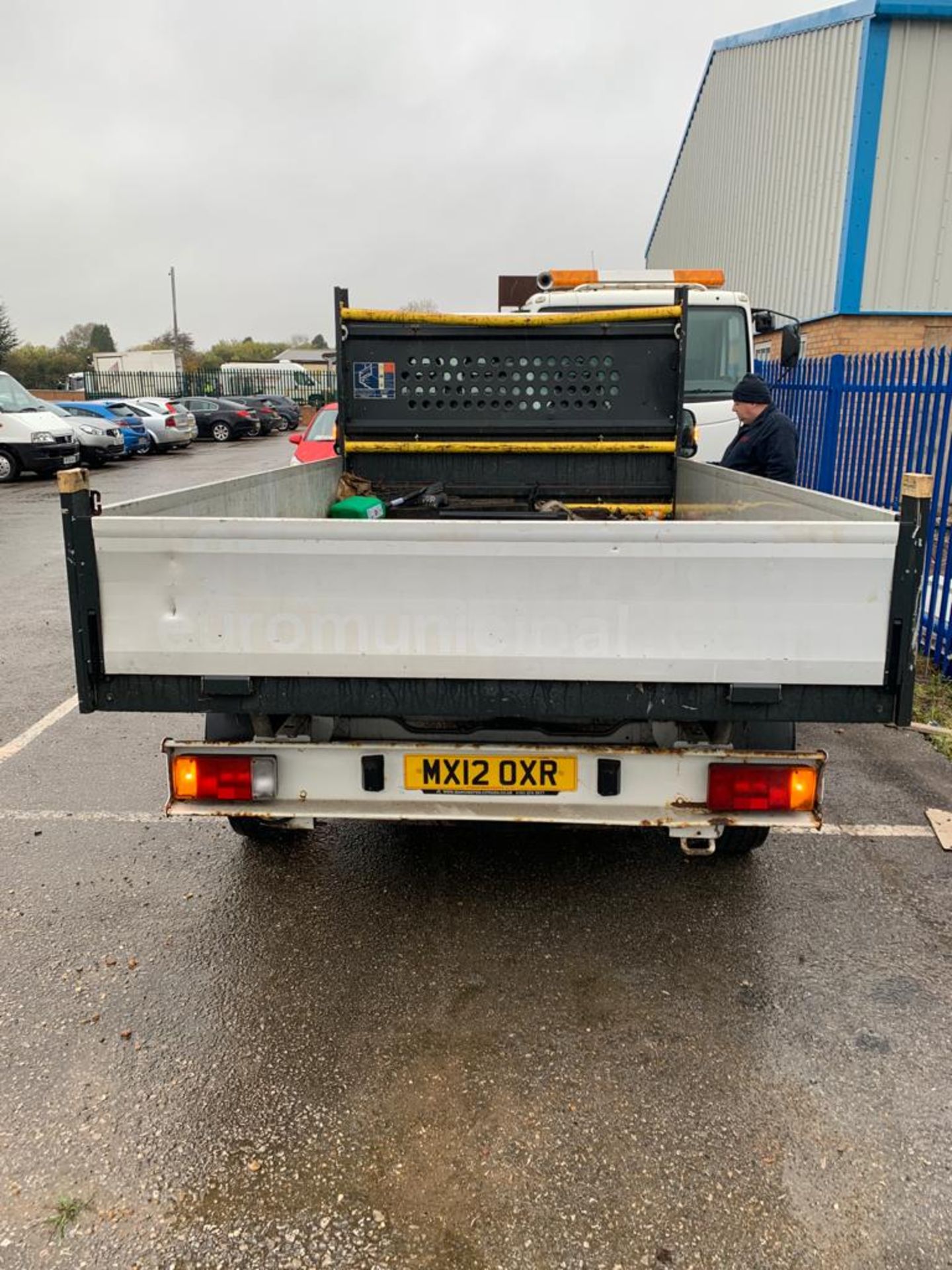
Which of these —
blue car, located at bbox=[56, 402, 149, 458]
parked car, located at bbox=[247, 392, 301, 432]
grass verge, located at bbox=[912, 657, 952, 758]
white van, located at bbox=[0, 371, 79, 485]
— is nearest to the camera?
grass verge, located at bbox=[912, 657, 952, 758]

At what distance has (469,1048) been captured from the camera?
2.82 metres

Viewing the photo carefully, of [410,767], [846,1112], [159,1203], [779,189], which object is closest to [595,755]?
[410,767]

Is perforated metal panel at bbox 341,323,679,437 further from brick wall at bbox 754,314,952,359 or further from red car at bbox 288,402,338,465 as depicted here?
brick wall at bbox 754,314,952,359

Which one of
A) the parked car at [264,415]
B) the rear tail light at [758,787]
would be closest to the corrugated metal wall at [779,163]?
the rear tail light at [758,787]

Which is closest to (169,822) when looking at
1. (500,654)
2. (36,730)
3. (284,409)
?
(36,730)

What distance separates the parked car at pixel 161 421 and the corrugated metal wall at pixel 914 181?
826 inches

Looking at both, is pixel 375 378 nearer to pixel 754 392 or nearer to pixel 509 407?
pixel 509 407

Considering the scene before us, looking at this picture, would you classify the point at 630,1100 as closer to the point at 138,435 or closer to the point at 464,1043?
the point at 464,1043

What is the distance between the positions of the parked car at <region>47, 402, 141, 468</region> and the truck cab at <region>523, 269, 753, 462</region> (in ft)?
53.2

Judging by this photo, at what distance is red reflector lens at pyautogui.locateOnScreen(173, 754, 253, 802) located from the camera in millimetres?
3012

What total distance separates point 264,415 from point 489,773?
35455mm

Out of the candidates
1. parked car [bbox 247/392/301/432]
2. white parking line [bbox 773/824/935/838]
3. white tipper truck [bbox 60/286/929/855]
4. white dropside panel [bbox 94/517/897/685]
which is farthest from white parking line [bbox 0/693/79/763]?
parked car [bbox 247/392/301/432]

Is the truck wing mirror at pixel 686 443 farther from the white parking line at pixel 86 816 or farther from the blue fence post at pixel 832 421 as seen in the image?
the white parking line at pixel 86 816

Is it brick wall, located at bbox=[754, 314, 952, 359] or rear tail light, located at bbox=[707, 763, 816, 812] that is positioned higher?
brick wall, located at bbox=[754, 314, 952, 359]
